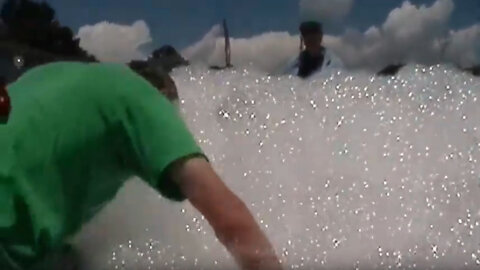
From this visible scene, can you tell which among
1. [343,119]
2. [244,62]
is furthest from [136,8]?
[343,119]

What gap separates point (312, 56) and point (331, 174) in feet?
0.32

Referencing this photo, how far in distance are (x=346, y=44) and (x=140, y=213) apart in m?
0.21

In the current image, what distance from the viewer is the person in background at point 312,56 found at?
65 centimetres

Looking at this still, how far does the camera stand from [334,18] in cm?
65

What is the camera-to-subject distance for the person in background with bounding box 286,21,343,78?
2.12 feet

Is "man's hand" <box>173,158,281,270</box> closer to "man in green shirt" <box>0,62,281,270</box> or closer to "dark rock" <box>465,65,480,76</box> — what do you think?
"man in green shirt" <box>0,62,281,270</box>

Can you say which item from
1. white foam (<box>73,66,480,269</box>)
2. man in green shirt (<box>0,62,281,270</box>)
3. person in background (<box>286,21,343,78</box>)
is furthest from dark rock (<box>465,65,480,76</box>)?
man in green shirt (<box>0,62,281,270</box>)

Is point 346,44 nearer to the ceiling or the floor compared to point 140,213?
nearer to the ceiling

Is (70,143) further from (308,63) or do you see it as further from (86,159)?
(308,63)

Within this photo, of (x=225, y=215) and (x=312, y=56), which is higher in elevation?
(x=312, y=56)

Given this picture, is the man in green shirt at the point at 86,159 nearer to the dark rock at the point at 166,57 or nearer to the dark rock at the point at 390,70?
the dark rock at the point at 166,57

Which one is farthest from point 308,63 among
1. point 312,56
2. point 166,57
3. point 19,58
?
point 19,58

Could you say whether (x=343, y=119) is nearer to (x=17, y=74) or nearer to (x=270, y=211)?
(x=270, y=211)

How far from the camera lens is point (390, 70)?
26.3 inches
